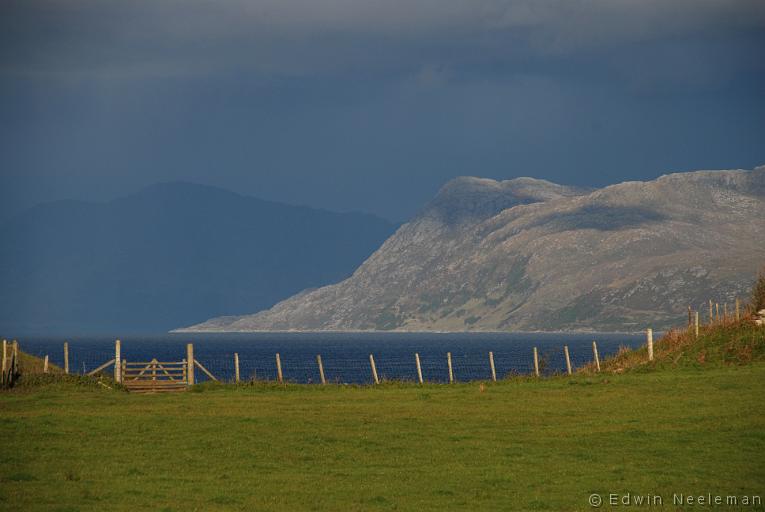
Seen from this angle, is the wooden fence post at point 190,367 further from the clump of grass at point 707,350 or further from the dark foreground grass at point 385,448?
the clump of grass at point 707,350

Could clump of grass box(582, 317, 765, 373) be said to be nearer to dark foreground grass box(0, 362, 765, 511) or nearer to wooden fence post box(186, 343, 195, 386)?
dark foreground grass box(0, 362, 765, 511)

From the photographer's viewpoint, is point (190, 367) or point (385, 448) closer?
point (385, 448)

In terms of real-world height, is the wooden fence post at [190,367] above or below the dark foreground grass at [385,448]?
above

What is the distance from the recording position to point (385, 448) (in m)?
39.6

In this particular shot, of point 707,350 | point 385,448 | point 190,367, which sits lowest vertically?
point 385,448

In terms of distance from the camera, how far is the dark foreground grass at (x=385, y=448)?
1219 inches

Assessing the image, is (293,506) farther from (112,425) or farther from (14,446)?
(112,425)

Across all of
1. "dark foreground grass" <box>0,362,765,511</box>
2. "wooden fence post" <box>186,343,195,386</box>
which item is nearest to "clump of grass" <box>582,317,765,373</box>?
"dark foreground grass" <box>0,362,765,511</box>

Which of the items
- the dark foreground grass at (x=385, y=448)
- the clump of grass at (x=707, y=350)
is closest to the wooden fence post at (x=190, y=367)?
the dark foreground grass at (x=385, y=448)

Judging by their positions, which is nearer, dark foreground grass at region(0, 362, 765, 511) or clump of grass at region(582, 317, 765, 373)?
dark foreground grass at region(0, 362, 765, 511)

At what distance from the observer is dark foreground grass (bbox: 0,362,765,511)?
102 ft

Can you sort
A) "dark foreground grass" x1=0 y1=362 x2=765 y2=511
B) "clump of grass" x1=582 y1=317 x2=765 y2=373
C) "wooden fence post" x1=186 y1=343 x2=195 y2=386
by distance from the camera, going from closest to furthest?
1. "dark foreground grass" x1=0 y1=362 x2=765 y2=511
2. "clump of grass" x1=582 y1=317 x2=765 y2=373
3. "wooden fence post" x1=186 y1=343 x2=195 y2=386

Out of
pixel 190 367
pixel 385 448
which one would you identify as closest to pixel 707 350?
pixel 190 367

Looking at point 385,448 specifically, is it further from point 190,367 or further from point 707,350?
point 707,350
